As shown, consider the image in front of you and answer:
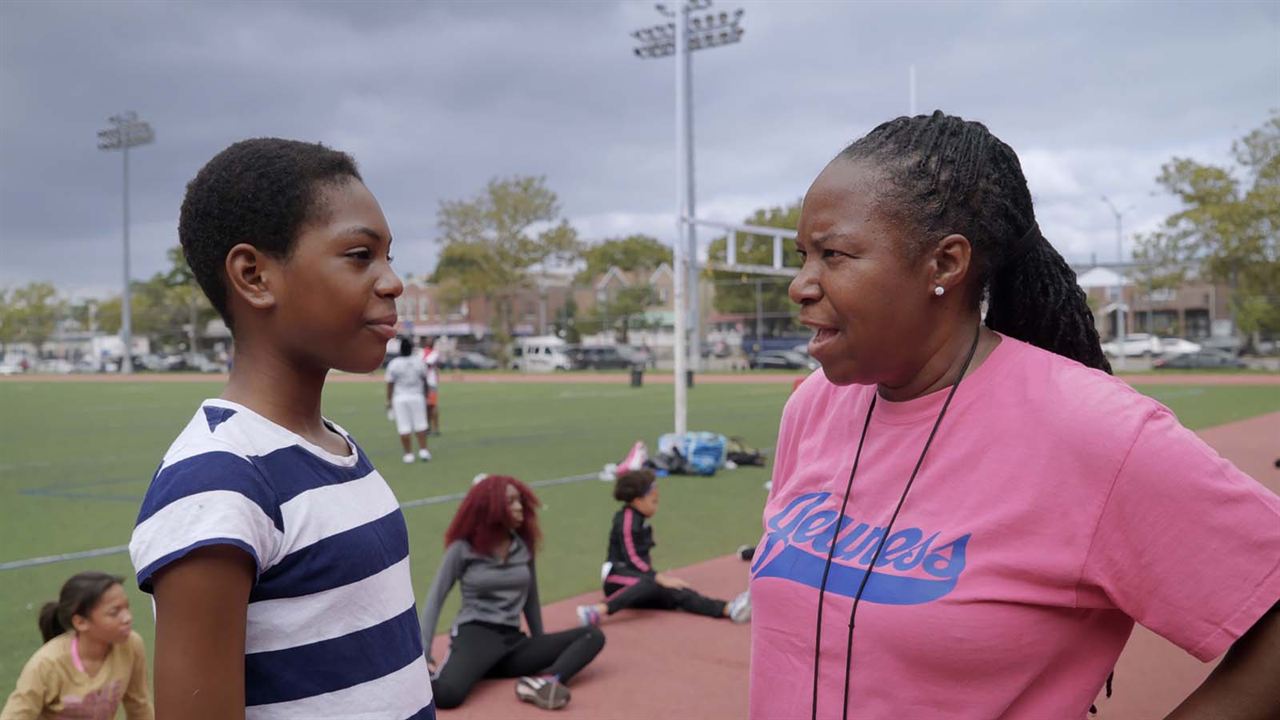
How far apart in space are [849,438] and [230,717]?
3.64ft

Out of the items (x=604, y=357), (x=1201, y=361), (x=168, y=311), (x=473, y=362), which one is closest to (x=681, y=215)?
(x=1201, y=361)

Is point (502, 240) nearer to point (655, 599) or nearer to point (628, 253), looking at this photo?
point (628, 253)

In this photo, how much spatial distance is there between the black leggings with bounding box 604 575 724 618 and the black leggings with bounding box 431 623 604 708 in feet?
3.15

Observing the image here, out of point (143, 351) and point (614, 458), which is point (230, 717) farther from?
point (143, 351)

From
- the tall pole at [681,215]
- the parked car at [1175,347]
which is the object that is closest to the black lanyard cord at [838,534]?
the tall pole at [681,215]

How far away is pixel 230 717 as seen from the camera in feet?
5.07

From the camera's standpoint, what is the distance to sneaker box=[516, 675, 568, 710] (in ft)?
16.8

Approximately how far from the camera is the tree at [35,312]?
294ft

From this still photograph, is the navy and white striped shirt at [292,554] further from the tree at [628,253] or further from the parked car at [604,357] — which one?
the tree at [628,253]

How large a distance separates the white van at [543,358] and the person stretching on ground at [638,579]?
4473 cm

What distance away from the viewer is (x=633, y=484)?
6895mm

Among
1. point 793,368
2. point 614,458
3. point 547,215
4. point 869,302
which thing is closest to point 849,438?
point 869,302

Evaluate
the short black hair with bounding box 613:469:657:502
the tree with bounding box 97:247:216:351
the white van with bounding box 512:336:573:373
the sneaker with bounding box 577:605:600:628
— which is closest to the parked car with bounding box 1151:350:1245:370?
the white van with bounding box 512:336:573:373

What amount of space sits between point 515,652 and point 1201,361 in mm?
41140
